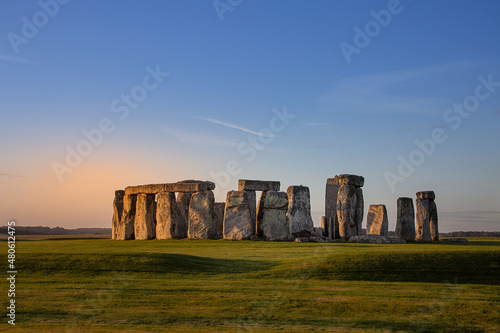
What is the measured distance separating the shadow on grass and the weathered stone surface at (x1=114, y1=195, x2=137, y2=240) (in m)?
13.3

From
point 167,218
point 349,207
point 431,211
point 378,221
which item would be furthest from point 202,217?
point 431,211

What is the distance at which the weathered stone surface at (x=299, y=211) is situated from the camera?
74.9 feet

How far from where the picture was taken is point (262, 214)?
25203 millimetres

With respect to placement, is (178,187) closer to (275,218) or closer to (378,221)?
(275,218)

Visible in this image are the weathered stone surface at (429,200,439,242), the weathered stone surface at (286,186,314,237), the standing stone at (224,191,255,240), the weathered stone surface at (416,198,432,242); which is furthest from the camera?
the weathered stone surface at (429,200,439,242)

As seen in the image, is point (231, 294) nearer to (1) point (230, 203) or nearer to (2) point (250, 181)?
(1) point (230, 203)

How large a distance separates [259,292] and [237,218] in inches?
494

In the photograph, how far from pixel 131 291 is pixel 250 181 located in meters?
14.4

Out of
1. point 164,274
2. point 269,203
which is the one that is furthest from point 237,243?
point 164,274

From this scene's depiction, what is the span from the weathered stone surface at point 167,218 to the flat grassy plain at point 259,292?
945 centimetres

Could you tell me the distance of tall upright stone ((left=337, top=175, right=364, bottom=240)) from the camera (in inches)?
946

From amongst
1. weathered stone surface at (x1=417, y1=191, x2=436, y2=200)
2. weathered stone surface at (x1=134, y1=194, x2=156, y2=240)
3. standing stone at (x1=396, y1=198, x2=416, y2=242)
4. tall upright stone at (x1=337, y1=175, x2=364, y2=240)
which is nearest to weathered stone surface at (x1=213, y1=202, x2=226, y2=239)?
weathered stone surface at (x1=134, y1=194, x2=156, y2=240)

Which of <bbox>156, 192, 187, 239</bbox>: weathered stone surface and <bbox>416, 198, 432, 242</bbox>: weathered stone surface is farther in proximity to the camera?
<bbox>156, 192, 187, 239</bbox>: weathered stone surface

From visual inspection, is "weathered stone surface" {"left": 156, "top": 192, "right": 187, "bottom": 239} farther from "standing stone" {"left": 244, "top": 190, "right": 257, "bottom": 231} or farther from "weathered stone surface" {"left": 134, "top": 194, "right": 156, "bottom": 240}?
"standing stone" {"left": 244, "top": 190, "right": 257, "bottom": 231}
